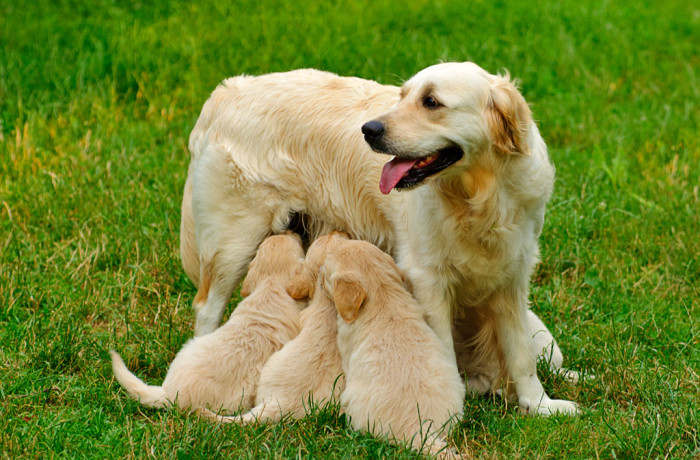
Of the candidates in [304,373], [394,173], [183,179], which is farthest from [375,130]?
[183,179]

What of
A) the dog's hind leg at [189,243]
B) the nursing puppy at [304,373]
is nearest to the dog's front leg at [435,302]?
the nursing puppy at [304,373]

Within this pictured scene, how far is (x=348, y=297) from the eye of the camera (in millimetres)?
4164

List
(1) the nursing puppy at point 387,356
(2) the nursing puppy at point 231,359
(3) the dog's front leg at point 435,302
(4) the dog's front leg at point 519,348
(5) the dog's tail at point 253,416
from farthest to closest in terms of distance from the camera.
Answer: (4) the dog's front leg at point 519,348, (3) the dog's front leg at point 435,302, (2) the nursing puppy at point 231,359, (5) the dog's tail at point 253,416, (1) the nursing puppy at point 387,356

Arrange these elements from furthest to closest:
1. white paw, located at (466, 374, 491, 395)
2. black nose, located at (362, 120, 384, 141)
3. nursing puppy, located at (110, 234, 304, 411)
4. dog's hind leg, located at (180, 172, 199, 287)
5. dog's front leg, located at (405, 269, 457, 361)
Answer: dog's hind leg, located at (180, 172, 199, 287), white paw, located at (466, 374, 491, 395), dog's front leg, located at (405, 269, 457, 361), nursing puppy, located at (110, 234, 304, 411), black nose, located at (362, 120, 384, 141)

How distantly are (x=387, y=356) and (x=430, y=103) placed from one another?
1.13m

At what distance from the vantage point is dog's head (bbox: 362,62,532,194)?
3.86m

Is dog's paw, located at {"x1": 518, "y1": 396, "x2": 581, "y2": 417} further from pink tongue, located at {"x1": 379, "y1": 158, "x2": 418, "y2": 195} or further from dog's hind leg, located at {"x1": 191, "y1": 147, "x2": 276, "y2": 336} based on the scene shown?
dog's hind leg, located at {"x1": 191, "y1": 147, "x2": 276, "y2": 336}

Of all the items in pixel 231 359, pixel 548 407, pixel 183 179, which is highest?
pixel 231 359

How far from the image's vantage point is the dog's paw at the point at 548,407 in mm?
4321

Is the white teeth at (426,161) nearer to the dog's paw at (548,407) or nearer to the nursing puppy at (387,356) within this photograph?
the nursing puppy at (387,356)

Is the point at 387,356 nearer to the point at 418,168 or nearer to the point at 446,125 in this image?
the point at 418,168

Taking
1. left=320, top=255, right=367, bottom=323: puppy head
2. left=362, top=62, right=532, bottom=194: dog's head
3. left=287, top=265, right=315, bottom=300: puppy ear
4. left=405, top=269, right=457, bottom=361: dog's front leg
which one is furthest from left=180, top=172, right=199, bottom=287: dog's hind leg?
left=362, top=62, right=532, bottom=194: dog's head

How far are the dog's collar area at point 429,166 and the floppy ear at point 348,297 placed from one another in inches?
21.6

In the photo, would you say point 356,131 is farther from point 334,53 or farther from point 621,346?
point 334,53
